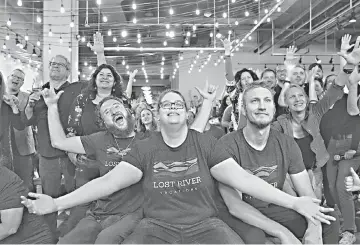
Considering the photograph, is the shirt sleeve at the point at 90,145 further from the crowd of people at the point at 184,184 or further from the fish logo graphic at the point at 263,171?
the fish logo graphic at the point at 263,171

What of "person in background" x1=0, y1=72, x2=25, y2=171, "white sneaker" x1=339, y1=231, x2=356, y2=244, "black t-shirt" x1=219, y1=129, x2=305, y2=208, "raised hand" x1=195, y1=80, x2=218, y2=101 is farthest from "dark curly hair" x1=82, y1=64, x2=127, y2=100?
"white sneaker" x1=339, y1=231, x2=356, y2=244

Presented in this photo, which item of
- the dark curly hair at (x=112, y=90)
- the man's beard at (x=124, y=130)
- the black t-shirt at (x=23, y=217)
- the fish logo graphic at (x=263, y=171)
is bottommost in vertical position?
the black t-shirt at (x=23, y=217)

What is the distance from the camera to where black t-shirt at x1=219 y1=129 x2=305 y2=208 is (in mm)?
2389

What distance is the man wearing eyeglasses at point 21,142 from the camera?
3.78 meters

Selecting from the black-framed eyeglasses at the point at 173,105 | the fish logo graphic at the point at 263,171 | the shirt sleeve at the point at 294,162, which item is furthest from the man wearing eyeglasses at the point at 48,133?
the shirt sleeve at the point at 294,162

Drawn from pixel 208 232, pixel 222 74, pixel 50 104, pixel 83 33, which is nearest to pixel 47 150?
pixel 50 104

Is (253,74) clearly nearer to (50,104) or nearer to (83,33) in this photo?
(50,104)

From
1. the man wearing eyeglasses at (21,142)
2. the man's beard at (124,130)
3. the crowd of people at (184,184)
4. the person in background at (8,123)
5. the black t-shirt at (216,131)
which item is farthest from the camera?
the black t-shirt at (216,131)

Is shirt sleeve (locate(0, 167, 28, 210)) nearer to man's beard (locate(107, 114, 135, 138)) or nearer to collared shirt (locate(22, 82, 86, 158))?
man's beard (locate(107, 114, 135, 138))

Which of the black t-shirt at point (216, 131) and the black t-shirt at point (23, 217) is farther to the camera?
the black t-shirt at point (216, 131)

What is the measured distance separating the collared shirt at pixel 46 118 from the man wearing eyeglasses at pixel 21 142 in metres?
0.23

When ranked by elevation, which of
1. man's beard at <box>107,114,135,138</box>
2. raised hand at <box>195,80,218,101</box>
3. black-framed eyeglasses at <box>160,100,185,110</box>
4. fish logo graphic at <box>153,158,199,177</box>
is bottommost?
fish logo graphic at <box>153,158,199,177</box>

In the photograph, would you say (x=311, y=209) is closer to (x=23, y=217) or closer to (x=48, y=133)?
(x=23, y=217)

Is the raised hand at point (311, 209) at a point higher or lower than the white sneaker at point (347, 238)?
higher
